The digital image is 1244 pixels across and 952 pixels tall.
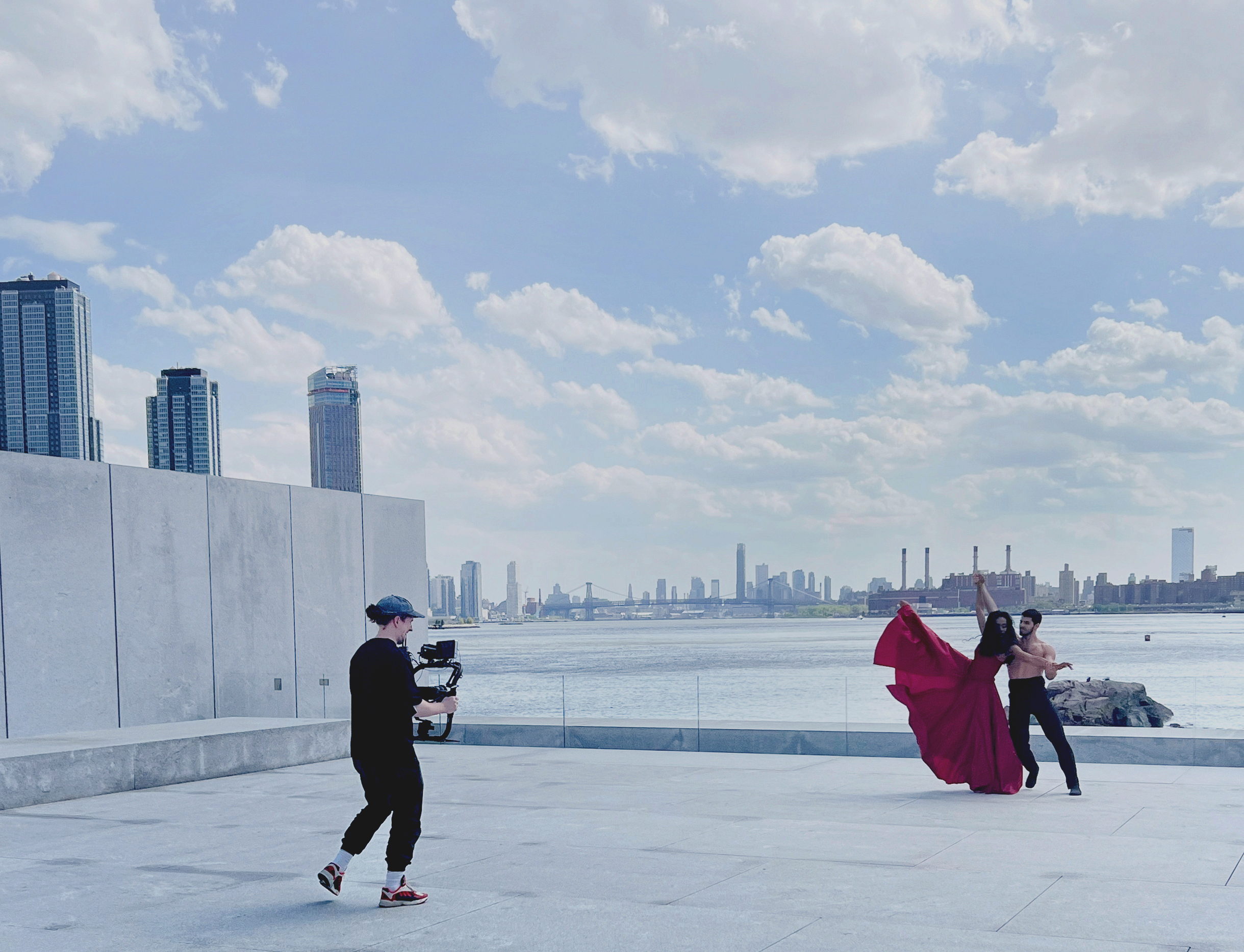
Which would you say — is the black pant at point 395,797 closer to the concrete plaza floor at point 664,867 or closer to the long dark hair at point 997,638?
the concrete plaza floor at point 664,867

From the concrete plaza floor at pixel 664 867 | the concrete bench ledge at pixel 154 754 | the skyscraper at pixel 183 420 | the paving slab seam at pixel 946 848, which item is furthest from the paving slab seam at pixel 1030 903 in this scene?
the skyscraper at pixel 183 420

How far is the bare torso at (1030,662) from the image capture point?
34.2 ft

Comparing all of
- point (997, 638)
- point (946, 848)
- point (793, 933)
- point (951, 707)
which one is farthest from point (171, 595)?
point (793, 933)

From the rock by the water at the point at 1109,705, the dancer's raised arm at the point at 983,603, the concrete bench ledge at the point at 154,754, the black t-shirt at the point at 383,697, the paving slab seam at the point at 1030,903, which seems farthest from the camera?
the rock by the water at the point at 1109,705

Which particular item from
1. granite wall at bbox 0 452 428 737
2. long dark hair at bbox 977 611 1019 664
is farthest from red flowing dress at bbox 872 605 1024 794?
granite wall at bbox 0 452 428 737

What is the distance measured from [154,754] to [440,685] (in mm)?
5728

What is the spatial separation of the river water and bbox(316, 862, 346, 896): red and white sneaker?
5.23 metres

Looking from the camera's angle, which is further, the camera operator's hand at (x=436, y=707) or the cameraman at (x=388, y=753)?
the camera operator's hand at (x=436, y=707)

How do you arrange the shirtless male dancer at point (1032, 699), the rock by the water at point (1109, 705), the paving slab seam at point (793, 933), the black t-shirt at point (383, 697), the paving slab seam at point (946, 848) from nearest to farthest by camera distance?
the paving slab seam at point (793, 933)
the black t-shirt at point (383, 697)
the paving slab seam at point (946, 848)
the shirtless male dancer at point (1032, 699)
the rock by the water at point (1109, 705)

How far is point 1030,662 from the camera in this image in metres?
10.4

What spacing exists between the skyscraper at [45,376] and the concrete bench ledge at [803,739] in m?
107

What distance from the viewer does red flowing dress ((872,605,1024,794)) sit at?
34.3 ft

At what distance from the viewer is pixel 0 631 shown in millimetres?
13539

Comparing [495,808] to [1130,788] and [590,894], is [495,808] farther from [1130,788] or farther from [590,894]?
[1130,788]
